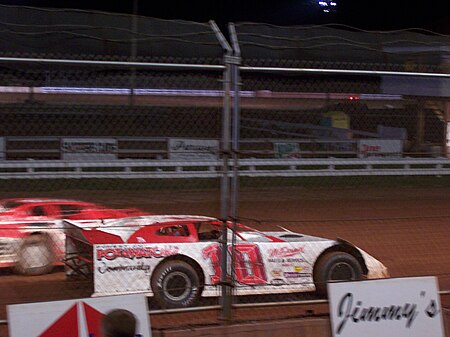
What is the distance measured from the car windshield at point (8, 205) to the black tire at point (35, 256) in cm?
122

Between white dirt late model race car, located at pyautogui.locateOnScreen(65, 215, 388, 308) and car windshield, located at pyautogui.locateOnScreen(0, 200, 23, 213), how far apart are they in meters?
0.77

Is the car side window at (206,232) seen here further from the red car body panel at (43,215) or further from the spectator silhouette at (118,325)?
the spectator silhouette at (118,325)

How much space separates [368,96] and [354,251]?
2.24 m

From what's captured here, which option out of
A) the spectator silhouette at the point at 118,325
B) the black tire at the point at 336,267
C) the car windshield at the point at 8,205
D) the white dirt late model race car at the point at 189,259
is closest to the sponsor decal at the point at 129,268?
the white dirt late model race car at the point at 189,259

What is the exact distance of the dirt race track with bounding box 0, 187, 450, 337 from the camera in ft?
20.1

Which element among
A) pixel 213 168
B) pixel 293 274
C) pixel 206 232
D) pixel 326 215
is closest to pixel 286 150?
pixel 213 168

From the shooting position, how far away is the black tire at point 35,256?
586 centimetres

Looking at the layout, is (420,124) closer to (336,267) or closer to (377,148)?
(377,148)

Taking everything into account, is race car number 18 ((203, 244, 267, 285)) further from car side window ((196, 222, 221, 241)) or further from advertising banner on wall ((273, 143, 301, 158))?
advertising banner on wall ((273, 143, 301, 158))

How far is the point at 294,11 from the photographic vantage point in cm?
5197

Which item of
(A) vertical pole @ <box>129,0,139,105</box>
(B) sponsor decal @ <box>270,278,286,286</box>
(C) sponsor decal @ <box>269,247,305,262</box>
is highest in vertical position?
(A) vertical pole @ <box>129,0,139,105</box>

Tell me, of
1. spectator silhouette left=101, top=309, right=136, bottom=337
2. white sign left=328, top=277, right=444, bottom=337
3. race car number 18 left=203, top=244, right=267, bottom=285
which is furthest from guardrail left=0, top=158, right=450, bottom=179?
spectator silhouette left=101, top=309, right=136, bottom=337

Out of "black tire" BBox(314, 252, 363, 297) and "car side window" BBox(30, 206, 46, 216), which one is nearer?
"black tire" BBox(314, 252, 363, 297)

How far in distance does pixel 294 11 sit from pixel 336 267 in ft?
153
